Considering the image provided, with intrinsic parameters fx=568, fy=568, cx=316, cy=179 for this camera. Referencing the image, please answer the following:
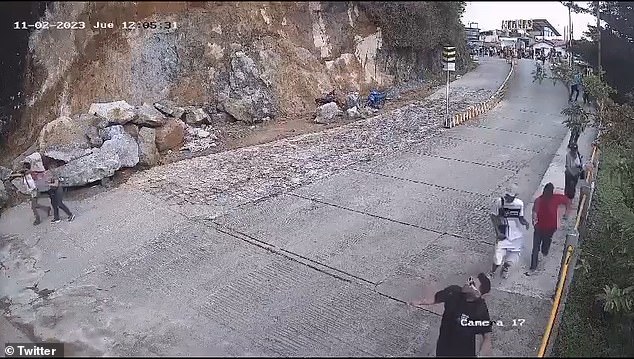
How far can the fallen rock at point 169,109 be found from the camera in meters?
9.51

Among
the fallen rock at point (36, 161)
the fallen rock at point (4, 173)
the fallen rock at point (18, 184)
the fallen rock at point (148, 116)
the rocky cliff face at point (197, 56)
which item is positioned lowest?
the fallen rock at point (18, 184)

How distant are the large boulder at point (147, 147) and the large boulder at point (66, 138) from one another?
2.84ft

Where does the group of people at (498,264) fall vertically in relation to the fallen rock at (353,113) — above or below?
below

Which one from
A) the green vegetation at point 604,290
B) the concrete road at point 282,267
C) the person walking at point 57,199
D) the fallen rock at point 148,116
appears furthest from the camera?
the fallen rock at point 148,116

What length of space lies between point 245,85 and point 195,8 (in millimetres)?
2745

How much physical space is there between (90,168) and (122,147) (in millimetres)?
763

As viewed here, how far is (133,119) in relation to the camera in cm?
966

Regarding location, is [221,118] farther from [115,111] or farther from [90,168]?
[90,168]

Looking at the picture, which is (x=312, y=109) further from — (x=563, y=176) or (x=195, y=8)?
(x=563, y=176)

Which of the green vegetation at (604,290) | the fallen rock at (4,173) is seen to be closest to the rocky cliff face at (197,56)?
the fallen rock at (4,173)

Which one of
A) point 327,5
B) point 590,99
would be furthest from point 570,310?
point 327,5

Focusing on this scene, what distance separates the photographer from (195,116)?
1037 centimetres

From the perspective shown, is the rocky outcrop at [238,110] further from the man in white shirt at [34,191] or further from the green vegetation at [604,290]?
the green vegetation at [604,290]

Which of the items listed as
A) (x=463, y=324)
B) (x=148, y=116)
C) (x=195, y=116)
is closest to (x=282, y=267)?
(x=463, y=324)
